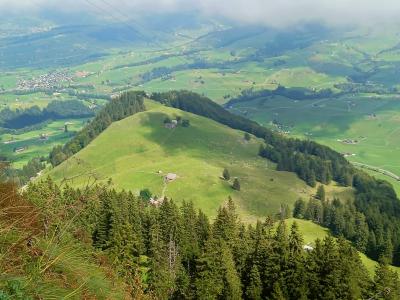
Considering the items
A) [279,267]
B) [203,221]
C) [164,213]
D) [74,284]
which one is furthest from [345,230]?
[74,284]

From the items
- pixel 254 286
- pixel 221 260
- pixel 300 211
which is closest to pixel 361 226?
pixel 300 211

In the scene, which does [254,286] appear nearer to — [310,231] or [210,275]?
[210,275]

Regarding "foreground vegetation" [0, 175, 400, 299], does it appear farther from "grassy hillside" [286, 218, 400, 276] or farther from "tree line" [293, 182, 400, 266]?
"grassy hillside" [286, 218, 400, 276]

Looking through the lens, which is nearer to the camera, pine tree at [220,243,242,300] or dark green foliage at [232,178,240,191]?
pine tree at [220,243,242,300]

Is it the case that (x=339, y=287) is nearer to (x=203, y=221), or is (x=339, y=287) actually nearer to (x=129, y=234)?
(x=129, y=234)

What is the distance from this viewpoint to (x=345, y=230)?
14438 centimetres

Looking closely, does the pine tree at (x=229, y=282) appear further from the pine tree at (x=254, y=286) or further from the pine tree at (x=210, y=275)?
the pine tree at (x=254, y=286)

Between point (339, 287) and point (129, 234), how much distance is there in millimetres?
27590

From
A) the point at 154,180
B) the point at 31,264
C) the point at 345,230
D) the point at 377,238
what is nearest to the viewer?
the point at 31,264

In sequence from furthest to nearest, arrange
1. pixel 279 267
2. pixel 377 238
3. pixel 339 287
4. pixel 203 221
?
pixel 377 238 → pixel 203 221 → pixel 279 267 → pixel 339 287

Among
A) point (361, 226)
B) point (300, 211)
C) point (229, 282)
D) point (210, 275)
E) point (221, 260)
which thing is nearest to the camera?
point (229, 282)

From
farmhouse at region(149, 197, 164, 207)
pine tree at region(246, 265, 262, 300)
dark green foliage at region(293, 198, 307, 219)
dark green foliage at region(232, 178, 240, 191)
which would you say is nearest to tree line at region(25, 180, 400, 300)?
pine tree at region(246, 265, 262, 300)

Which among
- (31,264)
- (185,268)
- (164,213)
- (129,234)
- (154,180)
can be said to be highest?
(31,264)

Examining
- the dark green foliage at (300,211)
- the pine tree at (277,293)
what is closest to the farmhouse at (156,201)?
the dark green foliage at (300,211)
